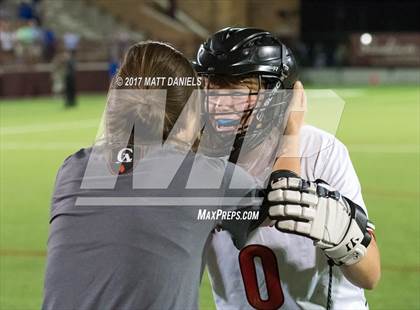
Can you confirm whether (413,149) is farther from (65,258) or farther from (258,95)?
(65,258)

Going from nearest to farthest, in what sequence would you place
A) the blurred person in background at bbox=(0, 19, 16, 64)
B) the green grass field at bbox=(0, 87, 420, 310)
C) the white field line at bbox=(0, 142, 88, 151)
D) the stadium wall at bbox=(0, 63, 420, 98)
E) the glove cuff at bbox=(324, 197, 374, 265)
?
the glove cuff at bbox=(324, 197, 374, 265) → the green grass field at bbox=(0, 87, 420, 310) → the white field line at bbox=(0, 142, 88, 151) → the stadium wall at bbox=(0, 63, 420, 98) → the blurred person in background at bbox=(0, 19, 16, 64)

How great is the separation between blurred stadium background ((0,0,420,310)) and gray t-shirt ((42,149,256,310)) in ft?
9.79

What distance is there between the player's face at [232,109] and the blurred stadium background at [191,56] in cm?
249

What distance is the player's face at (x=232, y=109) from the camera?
11.0 ft

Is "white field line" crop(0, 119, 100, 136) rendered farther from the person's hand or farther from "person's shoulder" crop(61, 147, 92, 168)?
"person's shoulder" crop(61, 147, 92, 168)

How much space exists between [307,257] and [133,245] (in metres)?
1.12

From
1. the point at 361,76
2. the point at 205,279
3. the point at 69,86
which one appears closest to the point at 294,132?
the point at 205,279

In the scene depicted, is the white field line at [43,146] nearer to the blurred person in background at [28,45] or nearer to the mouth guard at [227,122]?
the mouth guard at [227,122]

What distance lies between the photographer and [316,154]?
347cm

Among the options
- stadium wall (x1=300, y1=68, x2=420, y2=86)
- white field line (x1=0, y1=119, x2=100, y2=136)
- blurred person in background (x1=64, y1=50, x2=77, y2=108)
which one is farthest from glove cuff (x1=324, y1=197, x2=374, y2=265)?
stadium wall (x1=300, y1=68, x2=420, y2=86)

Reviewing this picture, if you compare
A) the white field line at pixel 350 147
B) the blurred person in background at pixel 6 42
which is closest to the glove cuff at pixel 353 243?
the white field line at pixel 350 147

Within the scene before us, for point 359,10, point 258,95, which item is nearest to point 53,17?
point 359,10

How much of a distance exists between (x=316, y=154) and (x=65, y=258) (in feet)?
4.18

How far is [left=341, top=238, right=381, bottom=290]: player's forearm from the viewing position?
117 inches
